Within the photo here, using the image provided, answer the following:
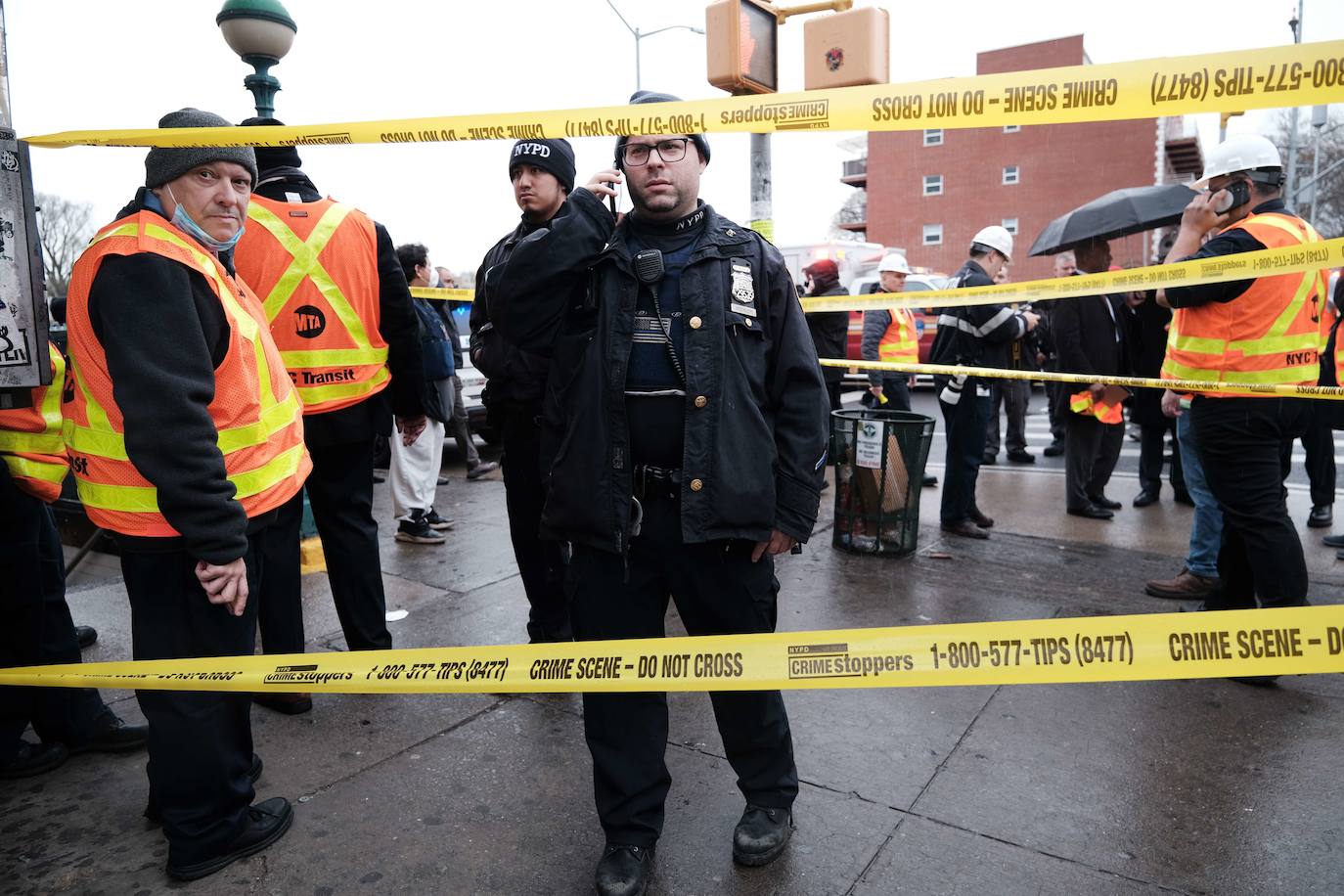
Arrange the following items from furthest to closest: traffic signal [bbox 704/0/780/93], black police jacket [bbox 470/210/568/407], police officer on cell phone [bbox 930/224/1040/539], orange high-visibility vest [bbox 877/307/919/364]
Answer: orange high-visibility vest [bbox 877/307/919/364] → police officer on cell phone [bbox 930/224/1040/539] → traffic signal [bbox 704/0/780/93] → black police jacket [bbox 470/210/568/407]

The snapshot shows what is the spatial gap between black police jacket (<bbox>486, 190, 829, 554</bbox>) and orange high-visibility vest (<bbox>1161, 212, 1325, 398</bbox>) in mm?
2283

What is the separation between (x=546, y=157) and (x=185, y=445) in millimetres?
1804

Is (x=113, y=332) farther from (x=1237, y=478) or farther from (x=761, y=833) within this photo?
(x=1237, y=478)

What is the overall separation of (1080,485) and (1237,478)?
2846 mm

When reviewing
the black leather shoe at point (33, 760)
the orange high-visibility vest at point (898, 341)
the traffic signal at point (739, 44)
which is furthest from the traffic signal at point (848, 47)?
the black leather shoe at point (33, 760)

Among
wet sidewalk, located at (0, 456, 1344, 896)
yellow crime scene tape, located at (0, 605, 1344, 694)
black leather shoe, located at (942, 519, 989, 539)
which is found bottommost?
wet sidewalk, located at (0, 456, 1344, 896)

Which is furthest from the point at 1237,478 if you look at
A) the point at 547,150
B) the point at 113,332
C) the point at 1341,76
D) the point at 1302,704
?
the point at 113,332

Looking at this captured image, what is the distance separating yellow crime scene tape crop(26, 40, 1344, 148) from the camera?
170 cm

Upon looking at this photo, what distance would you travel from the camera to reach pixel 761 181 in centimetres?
614

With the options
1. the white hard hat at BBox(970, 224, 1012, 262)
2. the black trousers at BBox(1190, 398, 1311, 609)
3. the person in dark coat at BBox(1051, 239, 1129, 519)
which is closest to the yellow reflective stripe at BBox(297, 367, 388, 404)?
the black trousers at BBox(1190, 398, 1311, 609)

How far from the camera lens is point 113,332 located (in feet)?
7.06

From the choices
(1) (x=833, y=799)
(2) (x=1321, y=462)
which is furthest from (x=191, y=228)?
(2) (x=1321, y=462)

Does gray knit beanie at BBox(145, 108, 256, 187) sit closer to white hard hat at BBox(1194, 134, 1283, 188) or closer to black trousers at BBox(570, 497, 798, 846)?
black trousers at BBox(570, 497, 798, 846)

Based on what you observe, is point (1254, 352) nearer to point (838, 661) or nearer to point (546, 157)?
point (838, 661)
